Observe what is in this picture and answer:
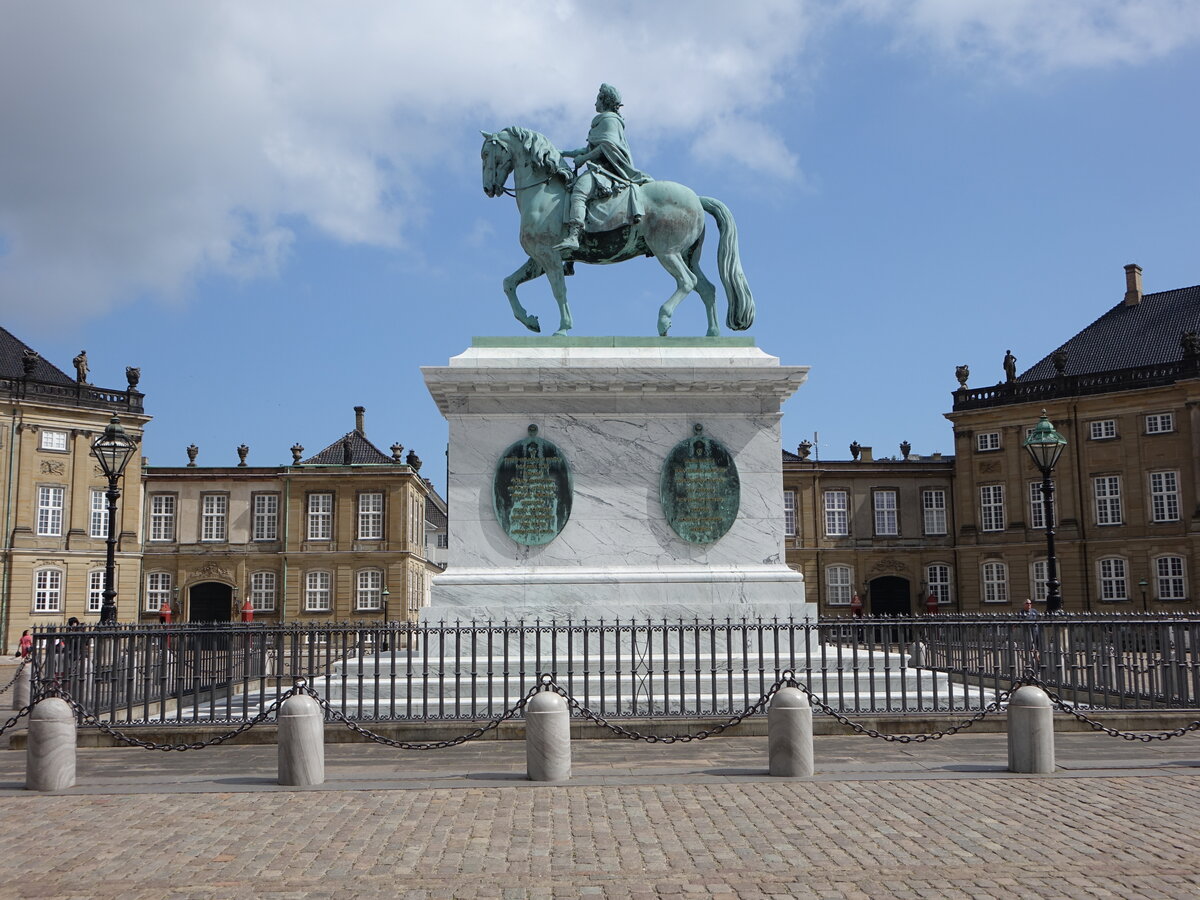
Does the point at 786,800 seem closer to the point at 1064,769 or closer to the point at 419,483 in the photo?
the point at 1064,769

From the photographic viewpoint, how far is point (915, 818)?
8.65 meters

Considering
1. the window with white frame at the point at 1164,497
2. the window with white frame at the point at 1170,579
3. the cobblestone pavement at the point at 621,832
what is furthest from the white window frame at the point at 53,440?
the window with white frame at the point at 1170,579

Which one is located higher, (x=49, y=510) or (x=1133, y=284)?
(x=1133, y=284)

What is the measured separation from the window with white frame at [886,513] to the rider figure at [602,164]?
5242 cm

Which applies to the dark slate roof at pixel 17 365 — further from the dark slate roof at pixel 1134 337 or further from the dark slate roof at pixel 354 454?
the dark slate roof at pixel 1134 337

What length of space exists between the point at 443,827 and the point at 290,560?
199ft

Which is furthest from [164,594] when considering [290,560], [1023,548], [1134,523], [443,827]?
[443,827]

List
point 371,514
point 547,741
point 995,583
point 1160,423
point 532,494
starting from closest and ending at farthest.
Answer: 1. point 547,741
2. point 532,494
3. point 1160,423
4. point 995,583
5. point 371,514

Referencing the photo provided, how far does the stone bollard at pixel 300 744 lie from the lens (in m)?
10.2

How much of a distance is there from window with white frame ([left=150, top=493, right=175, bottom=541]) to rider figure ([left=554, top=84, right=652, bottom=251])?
56043 millimetres

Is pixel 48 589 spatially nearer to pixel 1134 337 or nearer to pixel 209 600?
pixel 209 600

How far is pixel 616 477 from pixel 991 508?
50362 mm

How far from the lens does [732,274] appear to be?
18.0m

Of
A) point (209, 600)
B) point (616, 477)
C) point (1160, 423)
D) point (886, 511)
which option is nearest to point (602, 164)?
point (616, 477)
